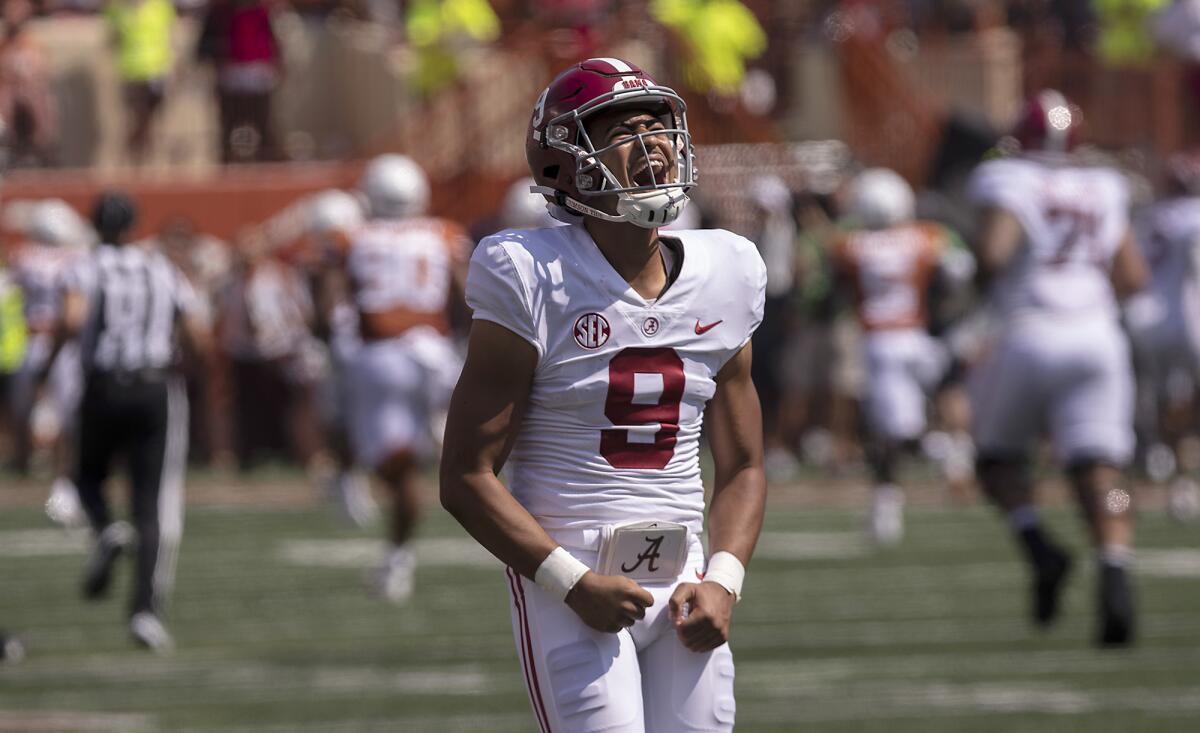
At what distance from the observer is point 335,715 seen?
8.31 m

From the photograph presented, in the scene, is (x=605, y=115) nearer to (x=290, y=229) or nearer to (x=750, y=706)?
(x=750, y=706)

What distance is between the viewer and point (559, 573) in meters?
4.36

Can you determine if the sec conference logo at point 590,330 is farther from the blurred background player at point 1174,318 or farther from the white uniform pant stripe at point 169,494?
the blurred background player at point 1174,318

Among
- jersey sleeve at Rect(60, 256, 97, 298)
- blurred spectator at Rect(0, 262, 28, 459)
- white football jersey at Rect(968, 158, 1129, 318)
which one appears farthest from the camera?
blurred spectator at Rect(0, 262, 28, 459)

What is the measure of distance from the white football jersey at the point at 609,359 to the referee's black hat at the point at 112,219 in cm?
648

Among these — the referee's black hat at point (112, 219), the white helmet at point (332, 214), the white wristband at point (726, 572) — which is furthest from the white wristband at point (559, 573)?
the white helmet at point (332, 214)

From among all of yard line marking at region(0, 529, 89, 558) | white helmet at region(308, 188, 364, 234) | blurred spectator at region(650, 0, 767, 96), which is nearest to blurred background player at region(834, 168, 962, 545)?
white helmet at region(308, 188, 364, 234)

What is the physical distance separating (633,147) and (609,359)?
0.38m

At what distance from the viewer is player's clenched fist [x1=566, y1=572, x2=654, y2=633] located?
14.2ft

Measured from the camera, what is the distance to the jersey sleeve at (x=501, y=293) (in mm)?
4348

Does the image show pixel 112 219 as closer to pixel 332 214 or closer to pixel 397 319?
pixel 397 319

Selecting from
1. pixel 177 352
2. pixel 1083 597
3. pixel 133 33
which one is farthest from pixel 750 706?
pixel 133 33

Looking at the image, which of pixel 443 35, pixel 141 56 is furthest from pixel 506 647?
pixel 141 56

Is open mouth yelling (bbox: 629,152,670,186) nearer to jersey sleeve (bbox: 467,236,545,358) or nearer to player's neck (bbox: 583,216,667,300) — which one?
player's neck (bbox: 583,216,667,300)
